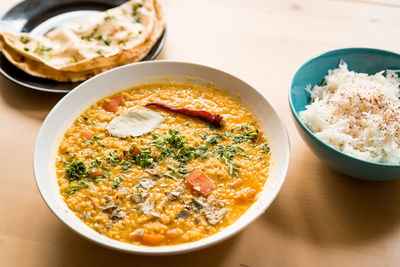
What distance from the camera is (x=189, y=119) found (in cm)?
286

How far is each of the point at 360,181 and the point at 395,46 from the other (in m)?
2.09

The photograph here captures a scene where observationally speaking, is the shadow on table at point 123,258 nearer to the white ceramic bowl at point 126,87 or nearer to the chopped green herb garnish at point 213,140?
the white ceramic bowl at point 126,87

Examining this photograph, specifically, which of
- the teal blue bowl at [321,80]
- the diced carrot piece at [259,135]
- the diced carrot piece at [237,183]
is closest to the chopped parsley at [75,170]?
the diced carrot piece at [237,183]

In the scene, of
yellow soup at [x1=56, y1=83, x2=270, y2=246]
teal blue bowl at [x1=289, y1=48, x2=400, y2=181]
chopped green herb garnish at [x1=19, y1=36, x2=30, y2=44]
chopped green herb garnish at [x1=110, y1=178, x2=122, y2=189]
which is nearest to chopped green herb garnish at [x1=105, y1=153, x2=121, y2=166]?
yellow soup at [x1=56, y1=83, x2=270, y2=246]

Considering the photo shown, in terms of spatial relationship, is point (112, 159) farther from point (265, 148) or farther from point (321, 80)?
point (321, 80)

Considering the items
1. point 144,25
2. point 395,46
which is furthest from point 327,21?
point 144,25

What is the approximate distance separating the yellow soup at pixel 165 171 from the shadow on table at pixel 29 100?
1.94 feet

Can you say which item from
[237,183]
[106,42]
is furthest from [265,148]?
[106,42]

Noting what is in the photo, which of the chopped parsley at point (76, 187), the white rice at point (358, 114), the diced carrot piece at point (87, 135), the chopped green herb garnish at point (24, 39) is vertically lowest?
the chopped parsley at point (76, 187)

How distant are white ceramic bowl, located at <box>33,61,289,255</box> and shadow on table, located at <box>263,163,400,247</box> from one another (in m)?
0.34

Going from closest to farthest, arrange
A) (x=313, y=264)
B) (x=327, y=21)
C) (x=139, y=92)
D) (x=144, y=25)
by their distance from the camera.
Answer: (x=313, y=264)
(x=139, y=92)
(x=144, y=25)
(x=327, y=21)

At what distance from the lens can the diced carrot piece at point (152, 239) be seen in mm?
2090

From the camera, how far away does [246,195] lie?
231 cm

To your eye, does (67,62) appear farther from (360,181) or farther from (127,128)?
(360,181)
